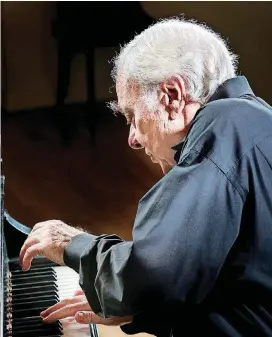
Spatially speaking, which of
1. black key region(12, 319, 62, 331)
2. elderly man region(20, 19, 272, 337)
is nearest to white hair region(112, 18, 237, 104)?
elderly man region(20, 19, 272, 337)

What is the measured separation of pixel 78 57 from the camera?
316cm

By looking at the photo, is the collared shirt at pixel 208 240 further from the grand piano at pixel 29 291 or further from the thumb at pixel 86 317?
the grand piano at pixel 29 291

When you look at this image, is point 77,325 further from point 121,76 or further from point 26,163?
point 26,163

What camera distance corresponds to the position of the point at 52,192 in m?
3.55

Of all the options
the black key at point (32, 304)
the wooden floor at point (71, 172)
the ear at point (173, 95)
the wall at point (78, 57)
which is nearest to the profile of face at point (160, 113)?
the ear at point (173, 95)

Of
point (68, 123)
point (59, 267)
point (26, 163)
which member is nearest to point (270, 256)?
point (59, 267)

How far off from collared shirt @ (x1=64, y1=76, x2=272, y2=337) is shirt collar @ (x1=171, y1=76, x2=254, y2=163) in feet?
0.19

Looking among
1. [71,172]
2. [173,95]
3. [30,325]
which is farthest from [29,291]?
[71,172]

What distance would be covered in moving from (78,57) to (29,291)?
1.81 m

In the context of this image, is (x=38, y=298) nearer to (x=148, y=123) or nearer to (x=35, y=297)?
(x=35, y=297)

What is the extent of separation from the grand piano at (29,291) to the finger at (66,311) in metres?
0.03

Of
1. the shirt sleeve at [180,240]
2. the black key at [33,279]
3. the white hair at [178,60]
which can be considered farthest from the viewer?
the black key at [33,279]

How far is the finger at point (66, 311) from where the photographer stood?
1424 mm

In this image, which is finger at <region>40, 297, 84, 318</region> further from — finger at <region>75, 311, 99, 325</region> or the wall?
the wall
